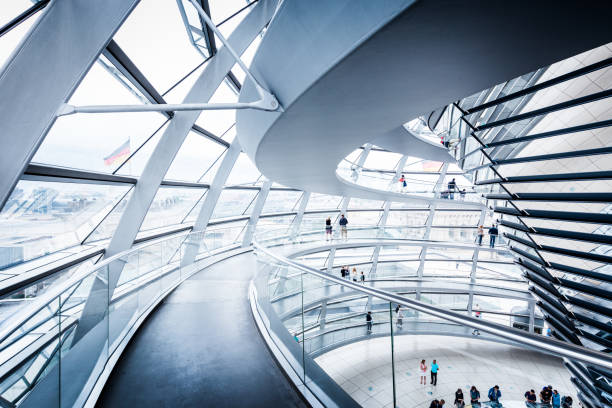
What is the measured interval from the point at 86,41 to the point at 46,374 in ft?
14.4

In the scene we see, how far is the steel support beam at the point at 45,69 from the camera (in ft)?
12.4

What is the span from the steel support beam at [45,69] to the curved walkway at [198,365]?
125 inches

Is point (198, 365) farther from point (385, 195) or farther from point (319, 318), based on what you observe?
point (385, 195)

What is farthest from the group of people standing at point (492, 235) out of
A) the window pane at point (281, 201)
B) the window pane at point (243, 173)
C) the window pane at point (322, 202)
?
the window pane at point (243, 173)

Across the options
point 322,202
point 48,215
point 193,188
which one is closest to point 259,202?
point 193,188

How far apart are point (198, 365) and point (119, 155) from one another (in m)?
5.99

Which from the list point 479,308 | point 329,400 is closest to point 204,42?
point 329,400

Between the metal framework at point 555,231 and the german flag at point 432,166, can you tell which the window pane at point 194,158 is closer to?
the metal framework at point 555,231

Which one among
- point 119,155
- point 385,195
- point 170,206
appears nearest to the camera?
point 119,155

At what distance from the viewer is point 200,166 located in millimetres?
11375

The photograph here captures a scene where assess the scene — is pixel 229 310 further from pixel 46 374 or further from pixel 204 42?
pixel 204 42

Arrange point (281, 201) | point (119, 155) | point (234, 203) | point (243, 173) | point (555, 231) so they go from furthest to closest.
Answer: point (281, 201) → point (234, 203) → point (243, 173) → point (119, 155) → point (555, 231)

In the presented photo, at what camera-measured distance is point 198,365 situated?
3307 millimetres

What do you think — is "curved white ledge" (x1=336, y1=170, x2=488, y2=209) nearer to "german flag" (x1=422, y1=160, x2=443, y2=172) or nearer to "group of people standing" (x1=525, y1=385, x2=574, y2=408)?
"german flag" (x1=422, y1=160, x2=443, y2=172)
